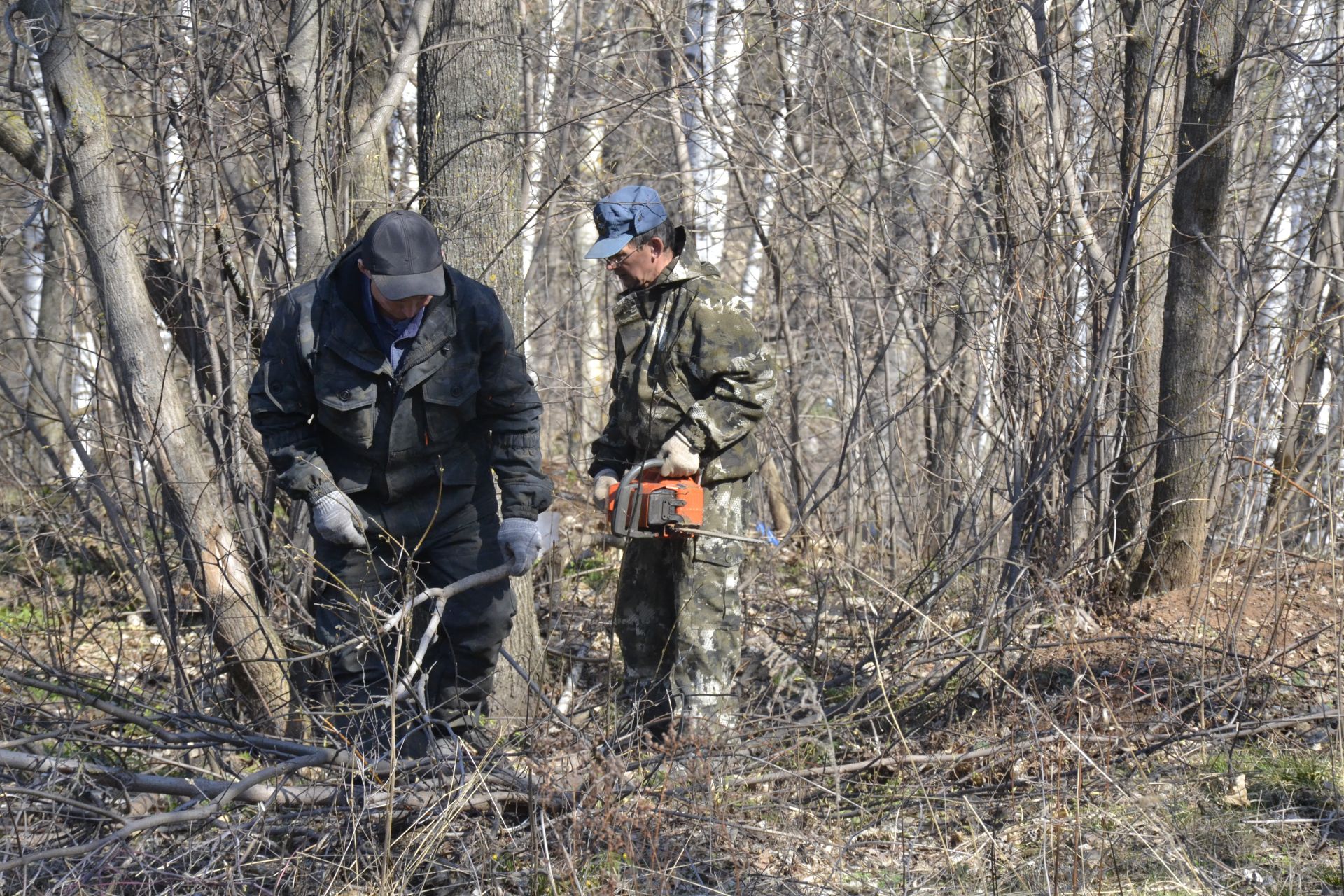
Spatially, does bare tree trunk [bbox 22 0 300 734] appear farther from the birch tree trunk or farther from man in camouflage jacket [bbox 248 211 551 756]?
the birch tree trunk

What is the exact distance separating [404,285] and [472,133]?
127 cm

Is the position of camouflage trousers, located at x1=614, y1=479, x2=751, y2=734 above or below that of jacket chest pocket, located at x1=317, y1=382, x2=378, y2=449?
below

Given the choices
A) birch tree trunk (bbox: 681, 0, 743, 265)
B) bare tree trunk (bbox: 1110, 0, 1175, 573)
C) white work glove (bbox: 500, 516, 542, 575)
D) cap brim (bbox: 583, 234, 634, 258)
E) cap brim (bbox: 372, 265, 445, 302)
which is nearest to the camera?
cap brim (bbox: 372, 265, 445, 302)

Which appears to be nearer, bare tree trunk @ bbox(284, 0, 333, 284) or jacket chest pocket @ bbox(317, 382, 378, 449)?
jacket chest pocket @ bbox(317, 382, 378, 449)

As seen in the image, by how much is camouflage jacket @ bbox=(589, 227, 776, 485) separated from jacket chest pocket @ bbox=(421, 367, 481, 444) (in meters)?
0.63

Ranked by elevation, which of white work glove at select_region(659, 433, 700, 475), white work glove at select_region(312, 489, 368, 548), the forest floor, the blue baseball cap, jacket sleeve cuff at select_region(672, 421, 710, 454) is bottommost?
the forest floor

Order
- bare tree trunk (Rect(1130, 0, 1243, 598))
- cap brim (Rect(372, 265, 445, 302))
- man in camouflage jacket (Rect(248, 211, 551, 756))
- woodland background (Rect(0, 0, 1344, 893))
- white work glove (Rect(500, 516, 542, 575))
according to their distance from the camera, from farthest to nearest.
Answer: bare tree trunk (Rect(1130, 0, 1243, 598)) → white work glove (Rect(500, 516, 542, 575)) → man in camouflage jacket (Rect(248, 211, 551, 756)) → cap brim (Rect(372, 265, 445, 302)) → woodland background (Rect(0, 0, 1344, 893))

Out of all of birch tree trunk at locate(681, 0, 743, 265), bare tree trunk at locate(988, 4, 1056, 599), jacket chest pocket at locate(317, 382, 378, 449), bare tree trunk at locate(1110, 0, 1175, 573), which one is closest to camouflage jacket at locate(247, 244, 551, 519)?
jacket chest pocket at locate(317, 382, 378, 449)

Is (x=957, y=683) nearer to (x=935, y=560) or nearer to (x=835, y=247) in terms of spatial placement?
(x=935, y=560)

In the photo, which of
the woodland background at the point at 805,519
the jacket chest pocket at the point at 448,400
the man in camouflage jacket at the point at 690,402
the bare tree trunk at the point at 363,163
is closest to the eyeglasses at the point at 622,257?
the man in camouflage jacket at the point at 690,402

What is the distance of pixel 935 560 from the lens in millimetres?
5316

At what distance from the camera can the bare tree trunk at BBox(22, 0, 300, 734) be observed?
14.6 feet

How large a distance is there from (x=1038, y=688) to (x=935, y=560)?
32.6 inches

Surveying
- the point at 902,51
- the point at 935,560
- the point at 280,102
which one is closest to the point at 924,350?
the point at 935,560
